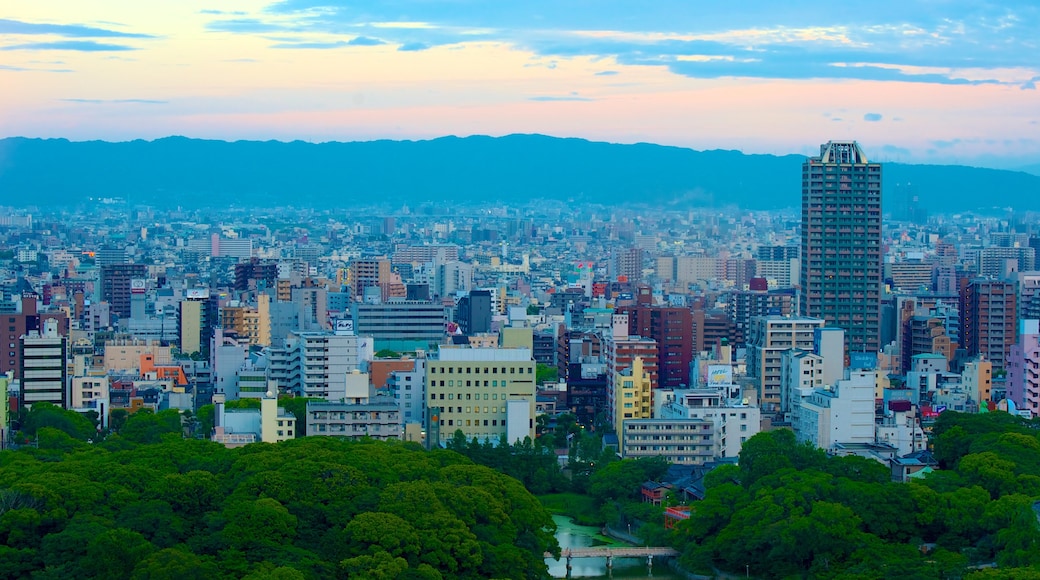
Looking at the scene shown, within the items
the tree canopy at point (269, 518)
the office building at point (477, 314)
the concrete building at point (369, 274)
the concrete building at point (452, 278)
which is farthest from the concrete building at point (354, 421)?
the concrete building at point (452, 278)

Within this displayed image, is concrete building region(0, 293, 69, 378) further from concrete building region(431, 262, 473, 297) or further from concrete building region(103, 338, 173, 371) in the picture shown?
concrete building region(431, 262, 473, 297)

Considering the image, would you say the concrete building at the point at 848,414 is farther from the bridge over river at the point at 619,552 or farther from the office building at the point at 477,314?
the office building at the point at 477,314

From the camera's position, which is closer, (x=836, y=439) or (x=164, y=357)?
(x=836, y=439)

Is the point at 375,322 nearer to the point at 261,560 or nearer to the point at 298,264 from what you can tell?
the point at 261,560

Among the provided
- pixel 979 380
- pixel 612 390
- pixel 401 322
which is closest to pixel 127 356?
pixel 401 322

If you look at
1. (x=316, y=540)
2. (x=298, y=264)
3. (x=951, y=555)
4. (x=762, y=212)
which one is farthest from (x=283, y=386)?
(x=762, y=212)

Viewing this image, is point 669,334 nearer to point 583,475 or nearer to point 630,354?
point 630,354

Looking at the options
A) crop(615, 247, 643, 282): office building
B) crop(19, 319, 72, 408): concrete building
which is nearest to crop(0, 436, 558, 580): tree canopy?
crop(19, 319, 72, 408): concrete building
